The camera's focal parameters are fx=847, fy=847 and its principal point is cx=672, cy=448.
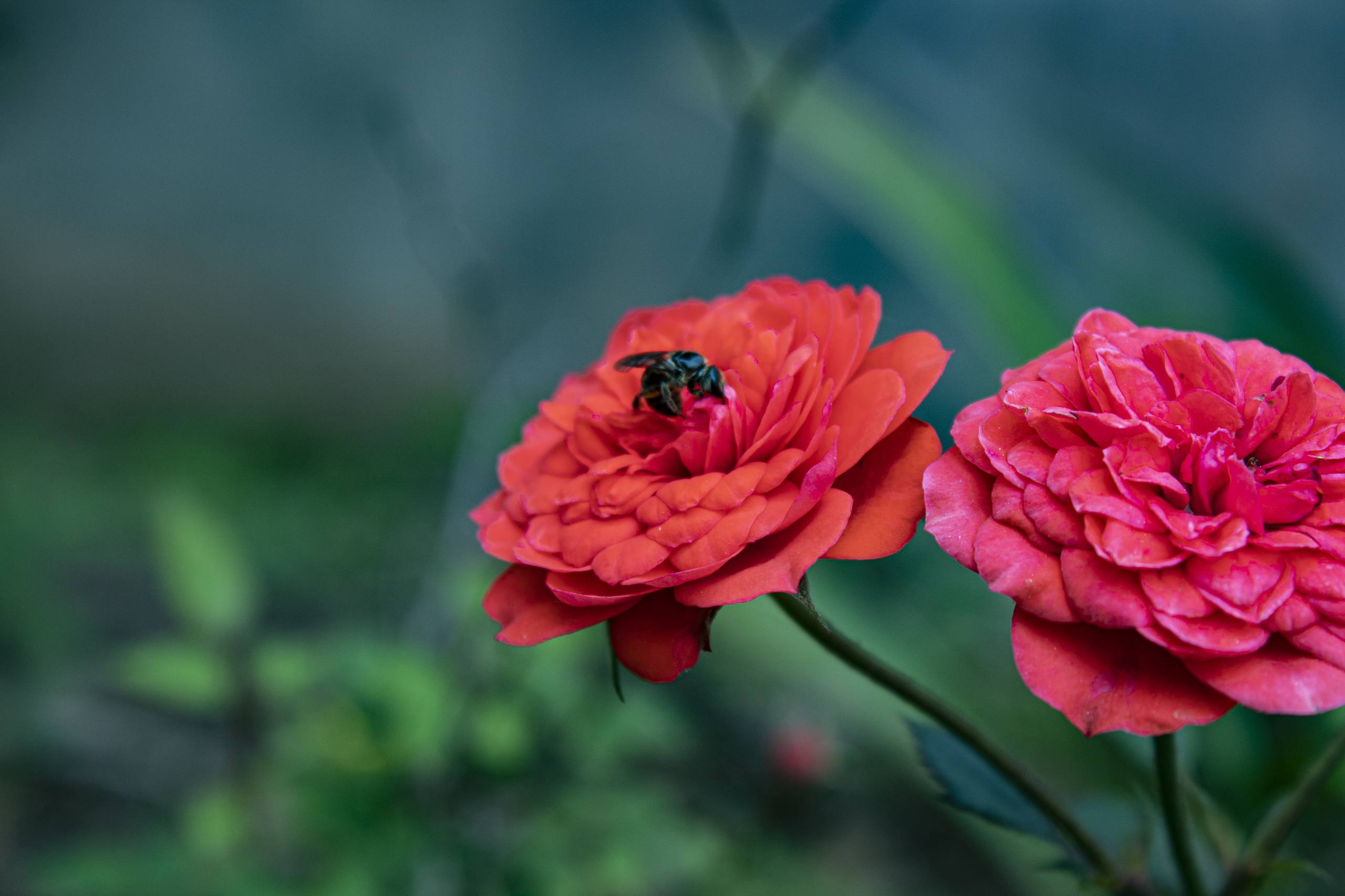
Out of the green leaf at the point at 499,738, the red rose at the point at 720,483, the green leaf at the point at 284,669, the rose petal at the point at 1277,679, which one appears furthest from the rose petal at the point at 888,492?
the green leaf at the point at 284,669

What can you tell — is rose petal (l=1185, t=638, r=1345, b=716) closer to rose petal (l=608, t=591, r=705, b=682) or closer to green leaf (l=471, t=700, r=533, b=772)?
rose petal (l=608, t=591, r=705, b=682)

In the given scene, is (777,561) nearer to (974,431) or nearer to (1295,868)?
(974,431)

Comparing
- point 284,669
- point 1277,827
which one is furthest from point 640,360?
point 284,669

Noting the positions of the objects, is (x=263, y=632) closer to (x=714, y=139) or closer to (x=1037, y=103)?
(x=714, y=139)

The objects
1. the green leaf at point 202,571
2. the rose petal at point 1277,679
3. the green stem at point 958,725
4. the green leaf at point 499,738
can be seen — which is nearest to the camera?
the rose petal at point 1277,679

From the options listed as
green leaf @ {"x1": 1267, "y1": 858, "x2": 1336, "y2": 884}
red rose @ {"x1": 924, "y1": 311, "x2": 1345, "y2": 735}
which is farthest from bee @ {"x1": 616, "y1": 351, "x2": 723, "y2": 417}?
green leaf @ {"x1": 1267, "y1": 858, "x2": 1336, "y2": 884}

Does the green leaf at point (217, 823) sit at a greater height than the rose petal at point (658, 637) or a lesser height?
greater

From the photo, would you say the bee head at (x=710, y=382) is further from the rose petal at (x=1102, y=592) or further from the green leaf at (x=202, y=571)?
the green leaf at (x=202, y=571)

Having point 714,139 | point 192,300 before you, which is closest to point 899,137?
point 714,139
